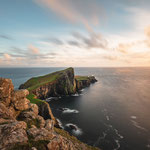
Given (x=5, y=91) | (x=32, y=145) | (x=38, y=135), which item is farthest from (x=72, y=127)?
(x=32, y=145)

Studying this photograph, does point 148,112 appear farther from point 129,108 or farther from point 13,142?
point 13,142

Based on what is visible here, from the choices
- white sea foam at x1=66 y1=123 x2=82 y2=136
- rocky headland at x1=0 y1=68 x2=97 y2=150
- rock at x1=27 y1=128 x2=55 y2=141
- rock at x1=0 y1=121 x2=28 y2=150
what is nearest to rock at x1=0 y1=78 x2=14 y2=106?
rocky headland at x1=0 y1=68 x2=97 y2=150

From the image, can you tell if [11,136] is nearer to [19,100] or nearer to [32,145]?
[32,145]

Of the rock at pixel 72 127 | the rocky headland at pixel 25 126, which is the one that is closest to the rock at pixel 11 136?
the rocky headland at pixel 25 126

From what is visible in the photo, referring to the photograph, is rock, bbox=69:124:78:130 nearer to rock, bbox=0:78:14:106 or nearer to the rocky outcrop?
rock, bbox=0:78:14:106

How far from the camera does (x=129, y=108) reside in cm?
5566

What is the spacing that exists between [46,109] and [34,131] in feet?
91.3

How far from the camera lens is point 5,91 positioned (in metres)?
19.9

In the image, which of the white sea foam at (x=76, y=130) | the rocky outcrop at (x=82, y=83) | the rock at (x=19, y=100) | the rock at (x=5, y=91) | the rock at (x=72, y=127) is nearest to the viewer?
the rock at (x=5, y=91)

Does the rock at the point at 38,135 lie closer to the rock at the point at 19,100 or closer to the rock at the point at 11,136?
the rock at the point at 11,136

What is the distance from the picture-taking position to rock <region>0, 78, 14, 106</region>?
1938cm

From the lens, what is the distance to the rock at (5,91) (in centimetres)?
1938

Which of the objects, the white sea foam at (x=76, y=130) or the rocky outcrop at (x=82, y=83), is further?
the rocky outcrop at (x=82, y=83)

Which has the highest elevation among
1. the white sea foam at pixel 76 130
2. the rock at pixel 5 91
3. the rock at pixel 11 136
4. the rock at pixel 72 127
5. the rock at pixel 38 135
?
the rock at pixel 5 91
